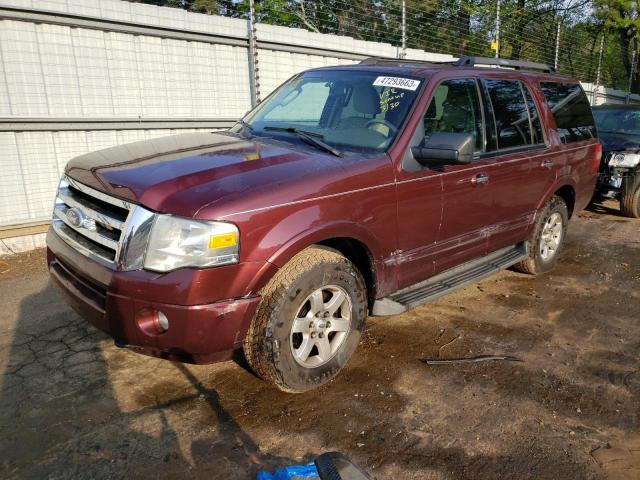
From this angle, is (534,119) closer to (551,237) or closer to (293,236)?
(551,237)

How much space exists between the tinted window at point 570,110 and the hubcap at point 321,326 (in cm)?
326

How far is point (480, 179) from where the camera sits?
4051mm

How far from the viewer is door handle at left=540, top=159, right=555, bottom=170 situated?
189 inches

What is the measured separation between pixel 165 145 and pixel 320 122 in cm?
112

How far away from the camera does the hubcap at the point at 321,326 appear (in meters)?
3.06

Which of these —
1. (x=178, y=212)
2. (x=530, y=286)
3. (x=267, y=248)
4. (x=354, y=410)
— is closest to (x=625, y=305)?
(x=530, y=286)

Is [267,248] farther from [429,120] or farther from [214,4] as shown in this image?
[214,4]

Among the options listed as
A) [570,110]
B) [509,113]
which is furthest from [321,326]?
[570,110]

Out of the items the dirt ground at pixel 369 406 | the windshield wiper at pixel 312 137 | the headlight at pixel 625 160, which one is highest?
the windshield wiper at pixel 312 137

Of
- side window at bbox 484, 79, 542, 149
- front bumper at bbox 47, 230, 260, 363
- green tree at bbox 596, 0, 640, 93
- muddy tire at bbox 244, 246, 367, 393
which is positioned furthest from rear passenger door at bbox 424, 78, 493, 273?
green tree at bbox 596, 0, 640, 93

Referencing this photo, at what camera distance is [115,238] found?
2.81m

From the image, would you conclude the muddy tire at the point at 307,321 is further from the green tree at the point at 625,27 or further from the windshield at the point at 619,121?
the green tree at the point at 625,27

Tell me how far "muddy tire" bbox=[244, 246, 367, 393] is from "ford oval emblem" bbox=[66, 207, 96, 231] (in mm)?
1094

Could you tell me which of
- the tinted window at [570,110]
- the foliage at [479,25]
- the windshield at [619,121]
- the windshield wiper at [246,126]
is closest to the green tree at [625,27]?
the foliage at [479,25]
